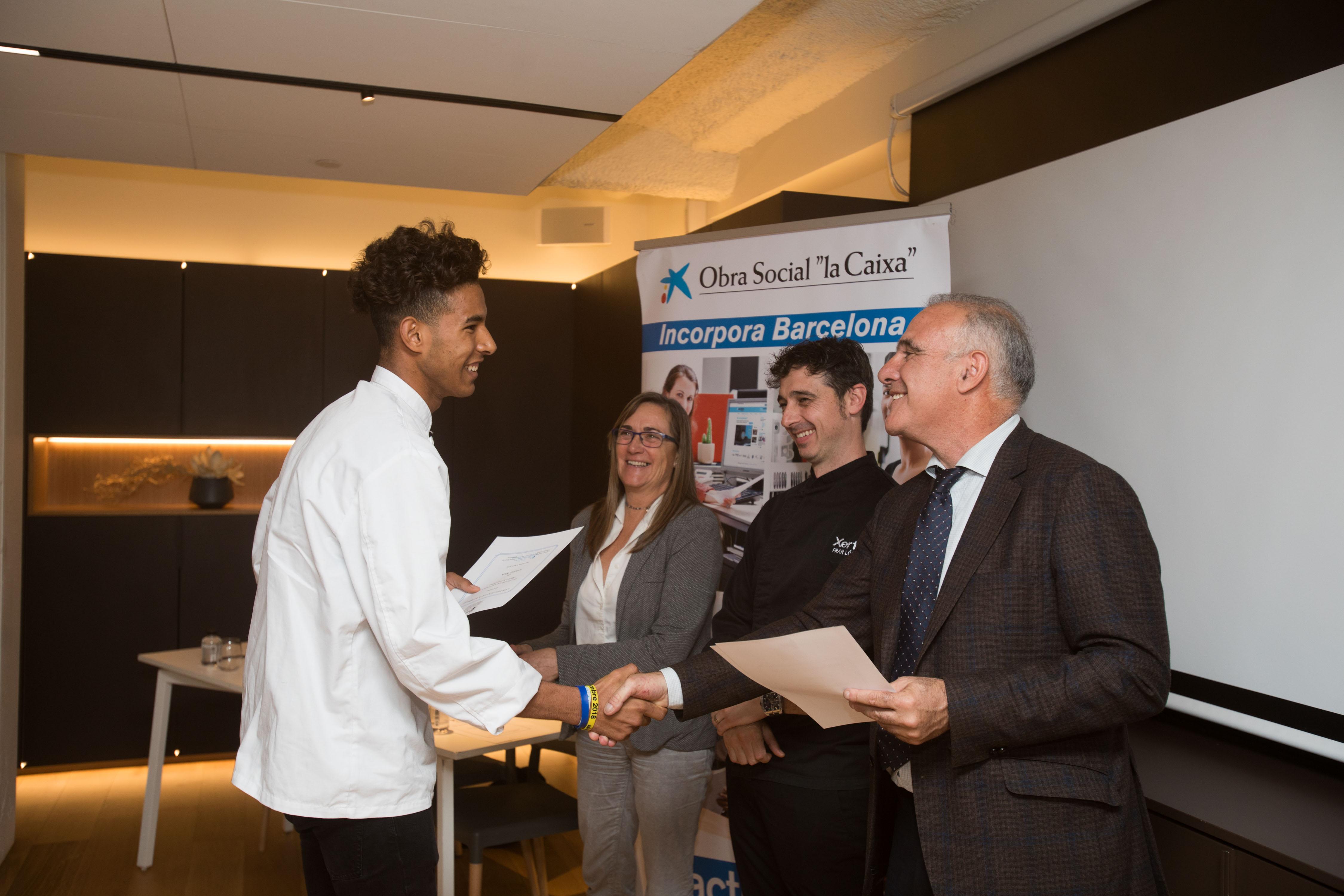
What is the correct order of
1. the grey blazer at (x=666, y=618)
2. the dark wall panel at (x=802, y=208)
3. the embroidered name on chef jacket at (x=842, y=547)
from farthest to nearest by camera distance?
the dark wall panel at (x=802, y=208) → the grey blazer at (x=666, y=618) → the embroidered name on chef jacket at (x=842, y=547)

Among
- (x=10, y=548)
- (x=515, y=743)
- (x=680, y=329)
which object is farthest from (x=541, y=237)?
(x=515, y=743)

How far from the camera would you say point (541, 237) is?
611 cm

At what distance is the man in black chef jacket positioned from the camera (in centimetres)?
210

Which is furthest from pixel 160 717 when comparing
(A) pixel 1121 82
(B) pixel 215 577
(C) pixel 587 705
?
(A) pixel 1121 82

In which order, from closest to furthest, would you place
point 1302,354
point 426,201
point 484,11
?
point 1302,354 → point 484,11 → point 426,201

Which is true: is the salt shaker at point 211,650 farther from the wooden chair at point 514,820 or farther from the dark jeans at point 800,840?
the dark jeans at point 800,840

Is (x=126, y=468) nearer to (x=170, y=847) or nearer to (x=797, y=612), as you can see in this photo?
(x=170, y=847)

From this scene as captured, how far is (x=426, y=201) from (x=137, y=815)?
12.6 ft

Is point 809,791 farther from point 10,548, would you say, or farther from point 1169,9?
point 10,548

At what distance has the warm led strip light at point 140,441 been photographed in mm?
5102

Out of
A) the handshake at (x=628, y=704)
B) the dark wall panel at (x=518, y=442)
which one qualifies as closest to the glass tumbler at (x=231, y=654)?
the dark wall panel at (x=518, y=442)

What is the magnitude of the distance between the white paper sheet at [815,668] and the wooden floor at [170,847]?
229cm

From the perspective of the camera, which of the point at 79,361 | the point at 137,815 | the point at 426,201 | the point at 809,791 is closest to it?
the point at 809,791

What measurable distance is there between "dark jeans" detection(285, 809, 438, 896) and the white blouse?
3.24 feet
